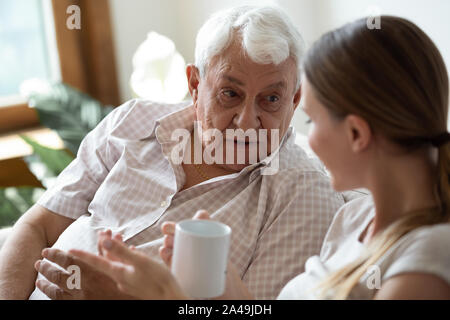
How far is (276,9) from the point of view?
1.59 m

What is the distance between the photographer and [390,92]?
1027mm

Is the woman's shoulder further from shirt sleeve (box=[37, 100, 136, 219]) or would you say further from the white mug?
shirt sleeve (box=[37, 100, 136, 219])

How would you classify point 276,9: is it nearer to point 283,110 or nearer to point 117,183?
point 283,110

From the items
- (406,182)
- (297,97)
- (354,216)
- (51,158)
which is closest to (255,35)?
(297,97)

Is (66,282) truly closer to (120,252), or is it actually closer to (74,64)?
(120,252)

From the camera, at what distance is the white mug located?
1.02 metres

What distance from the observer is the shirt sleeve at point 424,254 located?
3.27ft

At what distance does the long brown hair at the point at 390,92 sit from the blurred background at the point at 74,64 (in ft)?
5.79

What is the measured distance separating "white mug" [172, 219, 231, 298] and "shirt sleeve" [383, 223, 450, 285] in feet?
0.89

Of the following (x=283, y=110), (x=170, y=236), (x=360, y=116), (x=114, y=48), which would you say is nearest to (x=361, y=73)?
(x=360, y=116)

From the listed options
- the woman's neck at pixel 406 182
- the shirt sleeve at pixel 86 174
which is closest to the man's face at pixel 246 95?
the shirt sleeve at pixel 86 174

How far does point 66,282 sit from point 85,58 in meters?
2.21

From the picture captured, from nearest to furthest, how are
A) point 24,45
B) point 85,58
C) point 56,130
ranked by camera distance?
point 56,130, point 24,45, point 85,58

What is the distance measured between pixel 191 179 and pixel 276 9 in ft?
1.58
